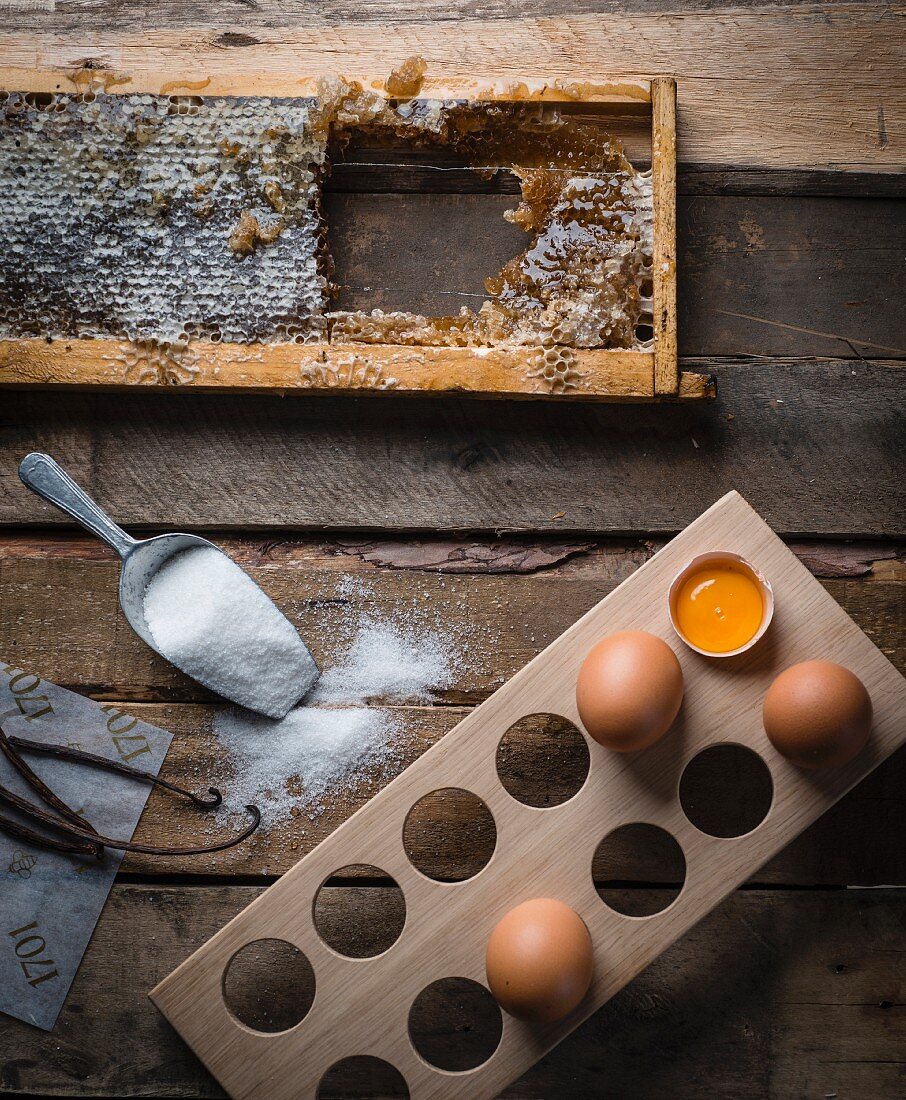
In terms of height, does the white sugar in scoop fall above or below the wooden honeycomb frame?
below

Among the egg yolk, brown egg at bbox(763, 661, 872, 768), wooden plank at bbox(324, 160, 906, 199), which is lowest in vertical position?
brown egg at bbox(763, 661, 872, 768)

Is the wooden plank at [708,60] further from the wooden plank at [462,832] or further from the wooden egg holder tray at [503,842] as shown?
the wooden plank at [462,832]

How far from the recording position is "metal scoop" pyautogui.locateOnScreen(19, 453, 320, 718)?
3.03 feet

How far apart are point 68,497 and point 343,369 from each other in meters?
0.34

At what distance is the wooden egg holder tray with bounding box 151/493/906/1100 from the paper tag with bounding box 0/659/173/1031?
0.63ft

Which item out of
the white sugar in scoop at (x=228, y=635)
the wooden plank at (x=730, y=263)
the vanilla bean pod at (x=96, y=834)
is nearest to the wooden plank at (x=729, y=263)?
the wooden plank at (x=730, y=263)

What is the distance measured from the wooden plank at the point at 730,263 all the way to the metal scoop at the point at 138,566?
0.37 m

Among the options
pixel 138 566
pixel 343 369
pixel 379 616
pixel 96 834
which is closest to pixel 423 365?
pixel 343 369

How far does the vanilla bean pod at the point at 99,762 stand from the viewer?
94 cm

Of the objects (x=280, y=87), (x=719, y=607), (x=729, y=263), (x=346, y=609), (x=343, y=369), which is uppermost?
(x=280, y=87)

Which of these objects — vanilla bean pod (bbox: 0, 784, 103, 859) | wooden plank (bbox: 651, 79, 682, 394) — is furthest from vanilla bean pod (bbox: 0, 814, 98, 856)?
wooden plank (bbox: 651, 79, 682, 394)

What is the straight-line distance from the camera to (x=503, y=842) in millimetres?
795

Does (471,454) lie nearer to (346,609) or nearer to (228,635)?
(346,609)

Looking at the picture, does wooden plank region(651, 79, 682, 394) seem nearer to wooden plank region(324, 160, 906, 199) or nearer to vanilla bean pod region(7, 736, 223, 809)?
wooden plank region(324, 160, 906, 199)
